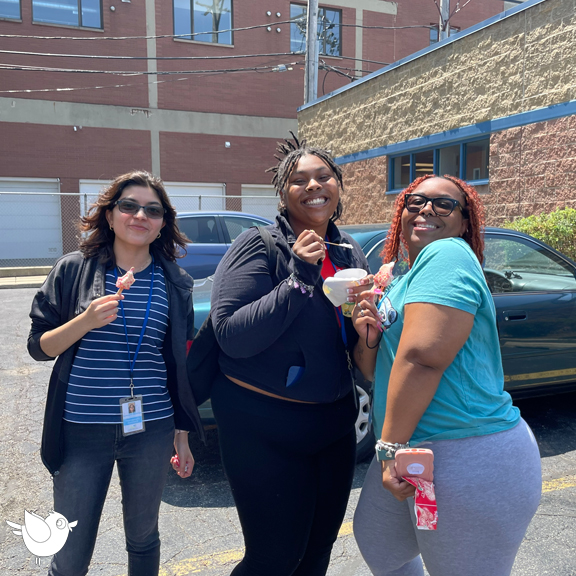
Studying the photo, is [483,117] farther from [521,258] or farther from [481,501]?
[481,501]

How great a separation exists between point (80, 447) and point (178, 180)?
20.1 metres

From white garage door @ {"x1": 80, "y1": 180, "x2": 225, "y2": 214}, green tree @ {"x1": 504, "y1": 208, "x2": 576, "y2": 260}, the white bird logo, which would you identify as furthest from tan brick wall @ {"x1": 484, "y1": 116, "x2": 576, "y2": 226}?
white garage door @ {"x1": 80, "y1": 180, "x2": 225, "y2": 214}

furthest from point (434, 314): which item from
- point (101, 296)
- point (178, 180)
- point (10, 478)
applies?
point (178, 180)

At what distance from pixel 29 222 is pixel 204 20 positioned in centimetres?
1016

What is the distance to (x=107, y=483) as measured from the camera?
2041mm

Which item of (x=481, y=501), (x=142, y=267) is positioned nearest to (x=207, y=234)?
(x=142, y=267)

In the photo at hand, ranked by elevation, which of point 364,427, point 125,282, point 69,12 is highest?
point 69,12

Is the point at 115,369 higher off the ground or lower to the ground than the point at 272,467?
higher

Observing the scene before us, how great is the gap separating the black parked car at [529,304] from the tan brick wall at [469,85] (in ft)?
17.4

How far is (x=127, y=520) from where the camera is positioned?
6.83 feet

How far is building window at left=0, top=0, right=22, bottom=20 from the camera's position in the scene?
18750mm

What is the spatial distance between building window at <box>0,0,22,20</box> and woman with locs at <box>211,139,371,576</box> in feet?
70.2

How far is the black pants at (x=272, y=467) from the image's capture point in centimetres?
183

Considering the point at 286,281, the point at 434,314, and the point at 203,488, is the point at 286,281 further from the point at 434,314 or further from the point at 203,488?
the point at 203,488
